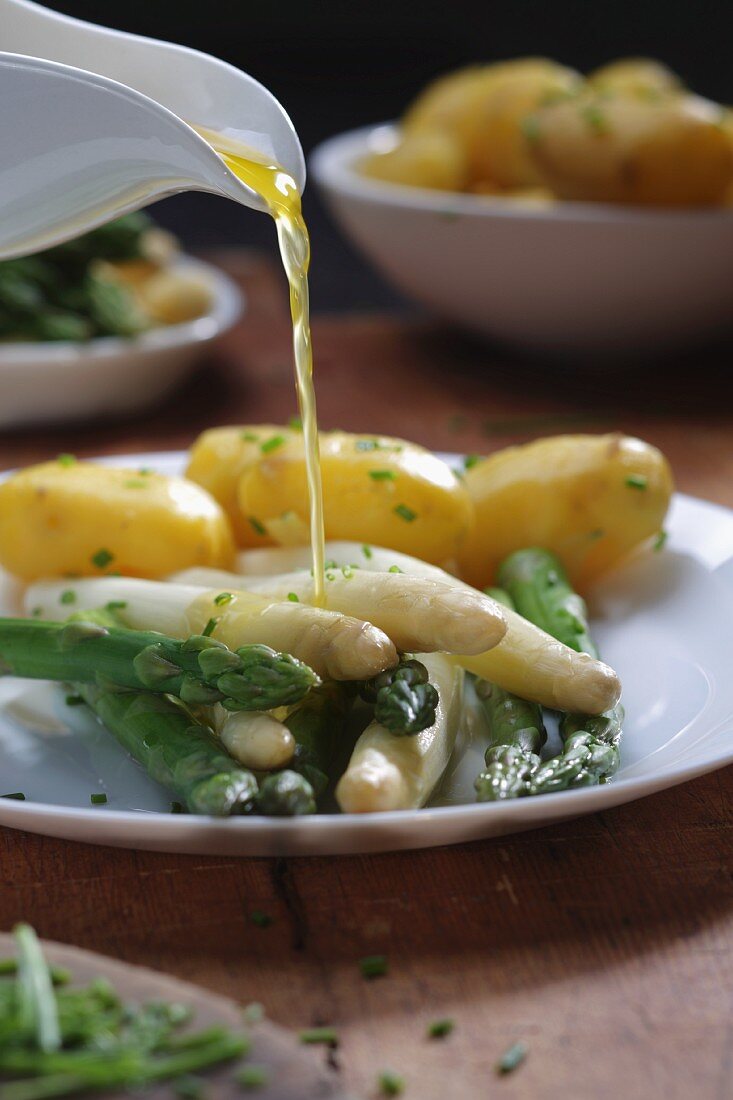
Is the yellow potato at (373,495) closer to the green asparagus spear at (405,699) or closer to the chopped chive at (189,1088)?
the green asparagus spear at (405,699)

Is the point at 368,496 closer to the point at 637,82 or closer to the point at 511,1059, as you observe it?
the point at 511,1059

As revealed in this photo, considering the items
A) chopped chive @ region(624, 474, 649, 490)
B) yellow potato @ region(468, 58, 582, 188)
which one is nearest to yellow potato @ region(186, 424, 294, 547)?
chopped chive @ region(624, 474, 649, 490)

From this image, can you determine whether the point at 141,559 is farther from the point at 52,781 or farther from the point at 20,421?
the point at 20,421

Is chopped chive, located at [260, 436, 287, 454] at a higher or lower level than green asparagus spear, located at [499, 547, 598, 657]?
higher

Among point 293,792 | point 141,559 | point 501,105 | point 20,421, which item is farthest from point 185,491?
point 501,105

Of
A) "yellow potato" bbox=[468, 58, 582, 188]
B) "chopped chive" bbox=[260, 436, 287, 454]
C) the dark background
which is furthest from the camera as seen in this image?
the dark background

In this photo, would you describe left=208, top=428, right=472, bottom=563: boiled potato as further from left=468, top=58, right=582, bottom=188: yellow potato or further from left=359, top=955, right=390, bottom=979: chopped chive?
left=468, top=58, right=582, bottom=188: yellow potato
